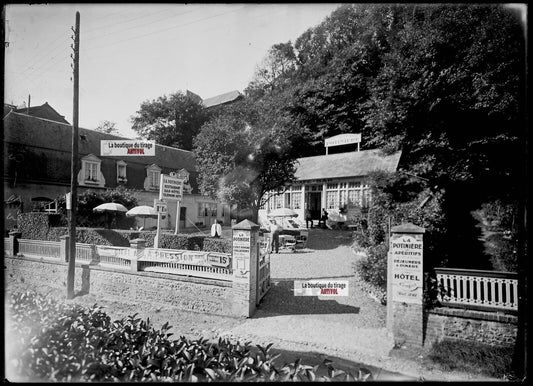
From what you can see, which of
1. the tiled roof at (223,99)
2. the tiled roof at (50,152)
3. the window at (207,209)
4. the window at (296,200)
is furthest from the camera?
the tiled roof at (223,99)

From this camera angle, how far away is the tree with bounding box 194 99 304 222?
53.6ft

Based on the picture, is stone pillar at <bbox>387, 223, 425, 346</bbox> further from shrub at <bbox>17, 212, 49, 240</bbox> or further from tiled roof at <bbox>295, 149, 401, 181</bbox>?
shrub at <bbox>17, 212, 49, 240</bbox>

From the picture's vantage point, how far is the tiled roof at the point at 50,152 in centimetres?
1858

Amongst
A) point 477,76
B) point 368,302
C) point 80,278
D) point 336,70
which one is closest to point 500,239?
point 368,302

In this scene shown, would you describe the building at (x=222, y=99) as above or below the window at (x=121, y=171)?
above

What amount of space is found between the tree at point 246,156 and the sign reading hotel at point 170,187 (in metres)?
5.02

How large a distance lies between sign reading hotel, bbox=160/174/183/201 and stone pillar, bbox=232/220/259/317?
437 cm

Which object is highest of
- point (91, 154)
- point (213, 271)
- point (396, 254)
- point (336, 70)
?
point (336, 70)

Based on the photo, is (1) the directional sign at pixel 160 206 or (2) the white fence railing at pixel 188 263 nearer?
(2) the white fence railing at pixel 188 263

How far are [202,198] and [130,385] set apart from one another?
88.6 feet

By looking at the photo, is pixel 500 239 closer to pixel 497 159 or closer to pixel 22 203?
pixel 497 159

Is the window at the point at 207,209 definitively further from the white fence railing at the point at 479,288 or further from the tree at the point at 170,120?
the white fence railing at the point at 479,288

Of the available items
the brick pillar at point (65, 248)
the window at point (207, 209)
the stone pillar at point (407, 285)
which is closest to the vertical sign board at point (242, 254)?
the stone pillar at point (407, 285)

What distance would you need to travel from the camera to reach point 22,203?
17969 mm
